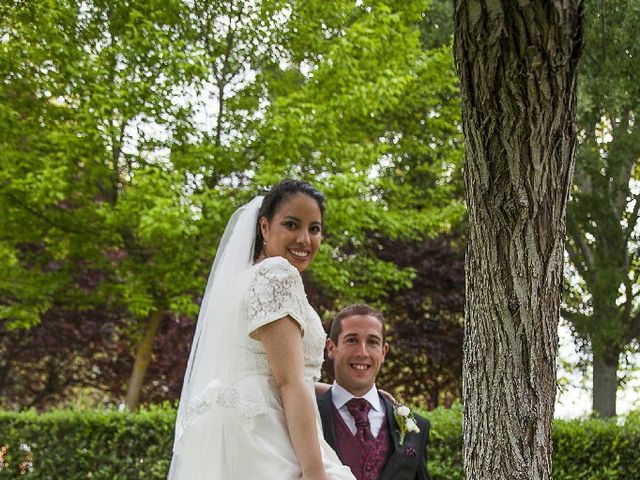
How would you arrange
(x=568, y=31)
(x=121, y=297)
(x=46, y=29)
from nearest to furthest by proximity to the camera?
1. (x=568, y=31)
2. (x=46, y=29)
3. (x=121, y=297)

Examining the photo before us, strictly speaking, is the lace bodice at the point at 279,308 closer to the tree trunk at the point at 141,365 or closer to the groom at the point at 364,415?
the groom at the point at 364,415

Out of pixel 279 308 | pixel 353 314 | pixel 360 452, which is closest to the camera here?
pixel 279 308

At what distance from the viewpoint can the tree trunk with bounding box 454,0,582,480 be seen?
2.38 m

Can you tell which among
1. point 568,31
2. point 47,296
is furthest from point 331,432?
point 47,296

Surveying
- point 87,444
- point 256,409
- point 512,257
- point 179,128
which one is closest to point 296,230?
point 256,409

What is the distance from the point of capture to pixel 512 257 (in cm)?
252

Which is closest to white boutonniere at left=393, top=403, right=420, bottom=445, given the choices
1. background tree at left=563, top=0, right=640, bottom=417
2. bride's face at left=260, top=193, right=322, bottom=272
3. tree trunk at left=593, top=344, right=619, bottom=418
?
bride's face at left=260, top=193, right=322, bottom=272

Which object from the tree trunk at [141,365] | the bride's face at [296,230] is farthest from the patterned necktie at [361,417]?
the tree trunk at [141,365]

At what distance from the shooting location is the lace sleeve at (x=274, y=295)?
91.5 inches

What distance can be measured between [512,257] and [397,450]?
953 mm

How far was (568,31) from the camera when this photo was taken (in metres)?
2.21

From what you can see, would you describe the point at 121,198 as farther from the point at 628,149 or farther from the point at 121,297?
the point at 628,149

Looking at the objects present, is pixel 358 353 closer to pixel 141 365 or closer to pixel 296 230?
pixel 296 230

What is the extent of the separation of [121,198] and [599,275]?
5.68m
